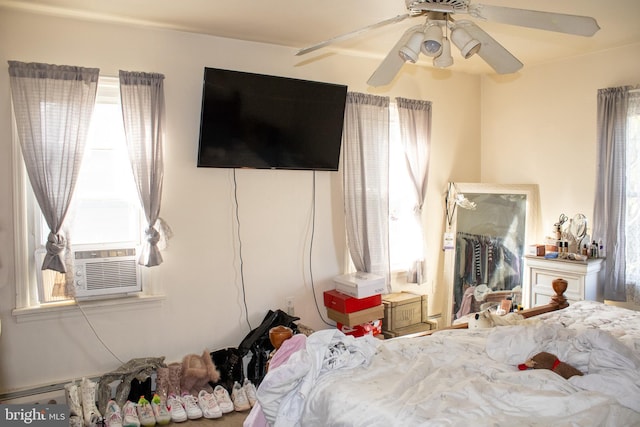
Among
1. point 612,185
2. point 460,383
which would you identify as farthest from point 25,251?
point 612,185

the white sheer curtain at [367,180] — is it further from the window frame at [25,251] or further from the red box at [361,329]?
the window frame at [25,251]

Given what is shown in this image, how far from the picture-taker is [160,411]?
2979mm

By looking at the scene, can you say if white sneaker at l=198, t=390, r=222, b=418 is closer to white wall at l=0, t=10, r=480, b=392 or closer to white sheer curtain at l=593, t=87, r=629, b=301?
white wall at l=0, t=10, r=480, b=392

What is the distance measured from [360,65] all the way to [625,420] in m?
3.29

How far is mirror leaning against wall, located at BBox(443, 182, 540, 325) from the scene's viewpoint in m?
4.48

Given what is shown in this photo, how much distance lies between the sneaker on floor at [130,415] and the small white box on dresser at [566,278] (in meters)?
3.37

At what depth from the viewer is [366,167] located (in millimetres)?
4059

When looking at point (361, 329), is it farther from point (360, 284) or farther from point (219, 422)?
point (219, 422)

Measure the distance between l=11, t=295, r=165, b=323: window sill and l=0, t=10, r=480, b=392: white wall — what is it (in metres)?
0.03

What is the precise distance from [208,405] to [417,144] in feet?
9.34

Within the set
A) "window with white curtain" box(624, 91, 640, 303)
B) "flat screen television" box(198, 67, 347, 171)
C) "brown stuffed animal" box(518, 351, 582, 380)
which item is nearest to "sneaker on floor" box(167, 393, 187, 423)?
"flat screen television" box(198, 67, 347, 171)

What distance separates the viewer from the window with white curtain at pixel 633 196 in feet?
12.3

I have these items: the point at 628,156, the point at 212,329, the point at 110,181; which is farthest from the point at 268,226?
the point at 628,156

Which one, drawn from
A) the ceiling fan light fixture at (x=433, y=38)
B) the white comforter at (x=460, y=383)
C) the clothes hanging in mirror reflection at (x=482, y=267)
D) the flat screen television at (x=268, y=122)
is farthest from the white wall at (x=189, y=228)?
the ceiling fan light fixture at (x=433, y=38)
